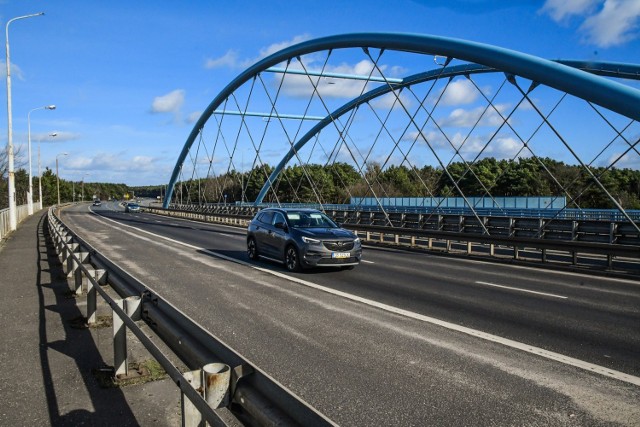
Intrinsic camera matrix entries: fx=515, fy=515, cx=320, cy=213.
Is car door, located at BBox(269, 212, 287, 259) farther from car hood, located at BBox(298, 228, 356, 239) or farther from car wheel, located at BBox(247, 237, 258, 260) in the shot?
car wheel, located at BBox(247, 237, 258, 260)

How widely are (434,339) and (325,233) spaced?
685 centimetres

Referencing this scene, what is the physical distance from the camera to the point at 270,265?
47.4 ft

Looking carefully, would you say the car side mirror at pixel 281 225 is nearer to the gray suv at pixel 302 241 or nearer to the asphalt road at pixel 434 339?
the gray suv at pixel 302 241

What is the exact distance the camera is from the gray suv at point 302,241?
12688 mm

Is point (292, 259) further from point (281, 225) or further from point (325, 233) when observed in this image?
point (281, 225)

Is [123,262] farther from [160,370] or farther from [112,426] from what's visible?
[112,426]

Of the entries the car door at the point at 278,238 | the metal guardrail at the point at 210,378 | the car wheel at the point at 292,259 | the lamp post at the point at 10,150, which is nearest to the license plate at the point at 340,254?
the car wheel at the point at 292,259

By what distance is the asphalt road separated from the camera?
14.5 ft

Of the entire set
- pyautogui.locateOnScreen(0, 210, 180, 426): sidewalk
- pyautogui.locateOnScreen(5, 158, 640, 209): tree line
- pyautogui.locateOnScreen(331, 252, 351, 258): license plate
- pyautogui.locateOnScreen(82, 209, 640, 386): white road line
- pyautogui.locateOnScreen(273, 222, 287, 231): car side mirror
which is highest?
pyautogui.locateOnScreen(5, 158, 640, 209): tree line

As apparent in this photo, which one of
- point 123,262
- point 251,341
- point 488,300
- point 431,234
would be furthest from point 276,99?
point 251,341

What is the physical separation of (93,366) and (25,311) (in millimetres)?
3286

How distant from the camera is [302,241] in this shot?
12.8 metres

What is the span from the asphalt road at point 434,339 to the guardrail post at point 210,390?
1.56m

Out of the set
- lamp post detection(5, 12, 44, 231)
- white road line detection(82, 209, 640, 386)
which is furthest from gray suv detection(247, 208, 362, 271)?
lamp post detection(5, 12, 44, 231)
